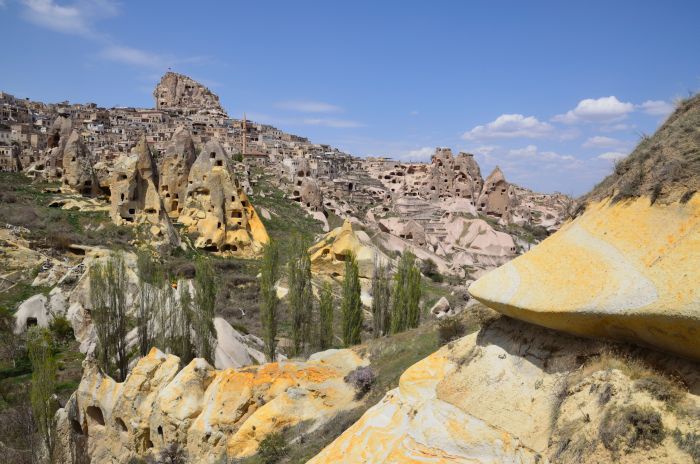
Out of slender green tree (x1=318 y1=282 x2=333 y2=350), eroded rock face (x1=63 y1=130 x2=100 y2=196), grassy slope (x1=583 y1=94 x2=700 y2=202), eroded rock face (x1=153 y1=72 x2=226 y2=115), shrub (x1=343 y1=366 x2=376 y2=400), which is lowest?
slender green tree (x1=318 y1=282 x2=333 y2=350)

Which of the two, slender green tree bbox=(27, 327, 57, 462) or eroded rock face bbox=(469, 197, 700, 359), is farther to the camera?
slender green tree bbox=(27, 327, 57, 462)

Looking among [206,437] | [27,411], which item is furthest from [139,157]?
[206,437]

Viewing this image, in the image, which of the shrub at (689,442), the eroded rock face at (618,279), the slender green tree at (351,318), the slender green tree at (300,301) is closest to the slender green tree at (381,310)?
the slender green tree at (351,318)

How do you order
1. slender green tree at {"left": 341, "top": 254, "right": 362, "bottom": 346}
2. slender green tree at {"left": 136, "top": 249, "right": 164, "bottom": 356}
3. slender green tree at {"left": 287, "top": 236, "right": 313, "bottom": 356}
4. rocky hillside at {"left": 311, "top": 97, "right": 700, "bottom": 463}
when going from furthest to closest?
1. slender green tree at {"left": 287, "top": 236, "right": 313, "bottom": 356}
2. slender green tree at {"left": 341, "top": 254, "right": 362, "bottom": 346}
3. slender green tree at {"left": 136, "top": 249, "right": 164, "bottom": 356}
4. rocky hillside at {"left": 311, "top": 97, "right": 700, "bottom": 463}

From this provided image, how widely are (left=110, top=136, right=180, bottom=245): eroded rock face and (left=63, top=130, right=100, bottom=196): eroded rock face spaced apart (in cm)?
544

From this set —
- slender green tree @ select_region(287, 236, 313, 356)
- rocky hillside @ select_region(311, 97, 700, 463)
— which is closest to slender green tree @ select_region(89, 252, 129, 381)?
slender green tree @ select_region(287, 236, 313, 356)

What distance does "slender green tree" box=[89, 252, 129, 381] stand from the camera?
20.6 m

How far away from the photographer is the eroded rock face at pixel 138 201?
120ft

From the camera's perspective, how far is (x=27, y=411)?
18.2 meters

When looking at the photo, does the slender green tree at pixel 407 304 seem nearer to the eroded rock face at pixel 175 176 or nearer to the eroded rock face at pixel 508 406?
the eroded rock face at pixel 508 406

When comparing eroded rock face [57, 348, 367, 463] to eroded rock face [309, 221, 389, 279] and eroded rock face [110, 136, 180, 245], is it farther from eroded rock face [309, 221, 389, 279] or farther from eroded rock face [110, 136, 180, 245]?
eroded rock face [110, 136, 180, 245]

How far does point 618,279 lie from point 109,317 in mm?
19959

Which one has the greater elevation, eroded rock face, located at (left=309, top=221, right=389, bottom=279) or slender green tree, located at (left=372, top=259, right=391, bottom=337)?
eroded rock face, located at (left=309, top=221, right=389, bottom=279)

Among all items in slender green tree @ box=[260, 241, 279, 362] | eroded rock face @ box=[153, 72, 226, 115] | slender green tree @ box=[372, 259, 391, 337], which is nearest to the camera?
slender green tree @ box=[260, 241, 279, 362]
